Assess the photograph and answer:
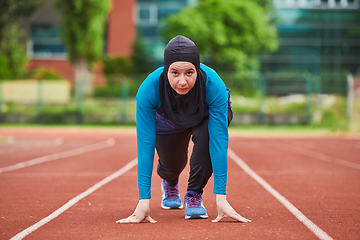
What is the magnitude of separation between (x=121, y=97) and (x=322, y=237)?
74.5 ft

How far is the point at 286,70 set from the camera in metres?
41.8

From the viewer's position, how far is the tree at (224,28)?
31672mm

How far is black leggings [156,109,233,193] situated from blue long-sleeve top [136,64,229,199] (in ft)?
0.41

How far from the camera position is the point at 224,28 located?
32281 mm

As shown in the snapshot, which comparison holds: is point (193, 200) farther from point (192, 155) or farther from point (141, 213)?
point (141, 213)


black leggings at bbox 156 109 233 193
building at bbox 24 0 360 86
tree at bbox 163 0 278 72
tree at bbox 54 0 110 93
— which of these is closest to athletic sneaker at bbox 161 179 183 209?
black leggings at bbox 156 109 233 193

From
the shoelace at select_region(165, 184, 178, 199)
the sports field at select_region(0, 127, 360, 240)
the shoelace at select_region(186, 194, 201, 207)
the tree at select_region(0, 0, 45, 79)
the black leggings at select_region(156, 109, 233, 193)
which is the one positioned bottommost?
the sports field at select_region(0, 127, 360, 240)

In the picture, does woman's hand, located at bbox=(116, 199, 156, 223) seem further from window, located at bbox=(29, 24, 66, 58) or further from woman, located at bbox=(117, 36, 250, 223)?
window, located at bbox=(29, 24, 66, 58)

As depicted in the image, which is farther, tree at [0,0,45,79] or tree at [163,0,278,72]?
tree at [163,0,278,72]

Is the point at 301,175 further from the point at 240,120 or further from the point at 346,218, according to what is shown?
the point at 240,120

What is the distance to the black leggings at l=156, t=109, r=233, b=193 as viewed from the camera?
427cm

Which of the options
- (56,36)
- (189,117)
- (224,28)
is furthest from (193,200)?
(56,36)

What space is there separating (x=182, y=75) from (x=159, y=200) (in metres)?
2.32

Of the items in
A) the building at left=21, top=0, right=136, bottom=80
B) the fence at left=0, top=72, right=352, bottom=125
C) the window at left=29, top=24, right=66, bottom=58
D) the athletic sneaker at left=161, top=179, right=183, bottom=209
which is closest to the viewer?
the athletic sneaker at left=161, top=179, right=183, bottom=209
